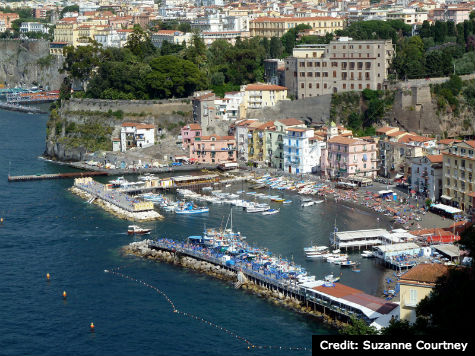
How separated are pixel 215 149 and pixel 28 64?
38.5 meters

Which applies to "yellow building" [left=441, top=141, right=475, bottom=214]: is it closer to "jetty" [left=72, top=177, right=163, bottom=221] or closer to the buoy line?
Result: "jetty" [left=72, top=177, right=163, bottom=221]

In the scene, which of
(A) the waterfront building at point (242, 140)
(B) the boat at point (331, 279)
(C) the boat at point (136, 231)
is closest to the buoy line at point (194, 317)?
(C) the boat at point (136, 231)

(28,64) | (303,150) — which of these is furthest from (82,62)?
(28,64)

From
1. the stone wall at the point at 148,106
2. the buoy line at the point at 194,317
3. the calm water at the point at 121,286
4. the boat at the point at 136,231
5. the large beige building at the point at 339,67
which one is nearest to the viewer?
the buoy line at the point at 194,317

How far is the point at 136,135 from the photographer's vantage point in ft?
138

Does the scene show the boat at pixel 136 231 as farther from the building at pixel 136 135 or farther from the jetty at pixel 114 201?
the building at pixel 136 135

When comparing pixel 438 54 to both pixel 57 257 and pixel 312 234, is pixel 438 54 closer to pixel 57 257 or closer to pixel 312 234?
pixel 312 234

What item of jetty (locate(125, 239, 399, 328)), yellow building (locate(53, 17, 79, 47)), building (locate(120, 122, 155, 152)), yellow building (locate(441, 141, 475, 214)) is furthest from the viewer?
yellow building (locate(53, 17, 79, 47))

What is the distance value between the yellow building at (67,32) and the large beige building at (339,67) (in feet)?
86.6

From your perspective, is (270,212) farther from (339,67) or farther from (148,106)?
(148,106)

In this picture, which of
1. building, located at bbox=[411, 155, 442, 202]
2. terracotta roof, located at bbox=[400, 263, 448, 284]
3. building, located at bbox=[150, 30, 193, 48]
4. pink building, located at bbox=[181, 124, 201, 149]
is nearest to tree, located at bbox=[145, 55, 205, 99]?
pink building, located at bbox=[181, 124, 201, 149]

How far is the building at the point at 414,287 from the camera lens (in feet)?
60.4

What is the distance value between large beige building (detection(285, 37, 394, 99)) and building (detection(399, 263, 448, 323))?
2320cm

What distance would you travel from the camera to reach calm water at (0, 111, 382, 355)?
65.8ft
